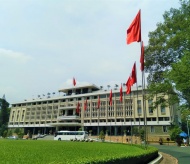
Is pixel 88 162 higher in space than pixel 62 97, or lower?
lower

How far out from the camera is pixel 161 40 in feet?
71.2

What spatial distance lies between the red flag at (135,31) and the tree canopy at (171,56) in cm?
368

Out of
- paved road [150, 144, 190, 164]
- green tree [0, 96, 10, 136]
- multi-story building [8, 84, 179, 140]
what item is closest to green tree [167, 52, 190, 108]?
paved road [150, 144, 190, 164]

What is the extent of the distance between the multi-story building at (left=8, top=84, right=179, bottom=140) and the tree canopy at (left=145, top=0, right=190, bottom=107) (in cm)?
3439

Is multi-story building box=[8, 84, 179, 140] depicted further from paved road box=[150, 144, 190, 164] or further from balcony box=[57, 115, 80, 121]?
paved road box=[150, 144, 190, 164]

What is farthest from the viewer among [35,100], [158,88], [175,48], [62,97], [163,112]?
[35,100]

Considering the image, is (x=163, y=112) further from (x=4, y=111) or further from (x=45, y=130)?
(x=4, y=111)

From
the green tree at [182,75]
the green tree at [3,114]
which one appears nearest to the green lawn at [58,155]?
the green tree at [182,75]

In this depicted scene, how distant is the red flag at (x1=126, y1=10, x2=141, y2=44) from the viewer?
48.7 feet

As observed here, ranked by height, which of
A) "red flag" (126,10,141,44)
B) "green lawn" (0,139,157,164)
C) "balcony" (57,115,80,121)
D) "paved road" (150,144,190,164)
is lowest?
"paved road" (150,144,190,164)

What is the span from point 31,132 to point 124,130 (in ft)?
135

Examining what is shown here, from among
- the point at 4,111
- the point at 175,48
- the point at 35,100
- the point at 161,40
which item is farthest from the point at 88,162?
the point at 4,111

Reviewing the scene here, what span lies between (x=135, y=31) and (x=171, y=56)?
Result: 8037 millimetres

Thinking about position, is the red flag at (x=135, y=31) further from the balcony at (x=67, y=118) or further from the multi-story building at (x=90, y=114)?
the balcony at (x=67, y=118)
